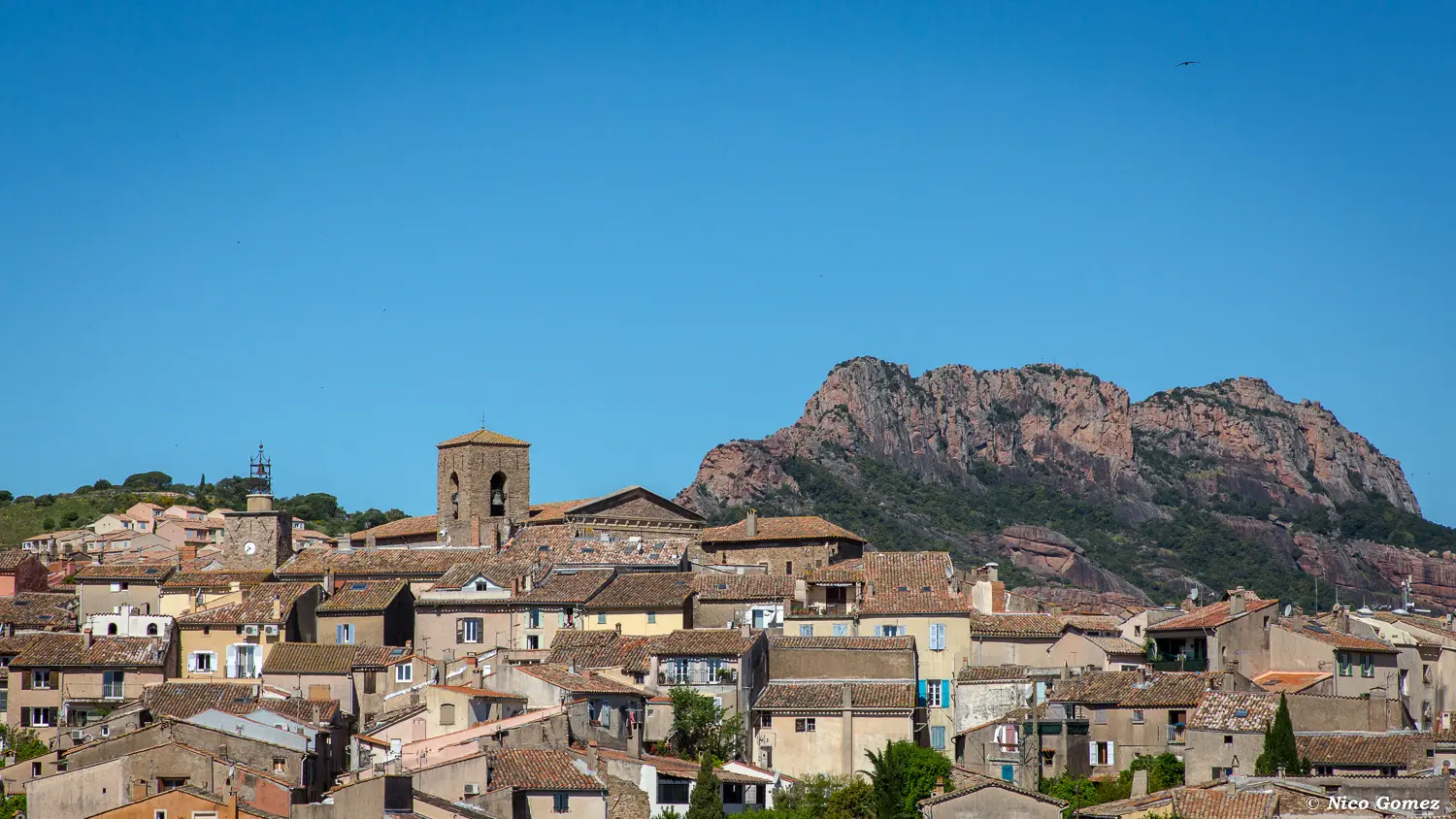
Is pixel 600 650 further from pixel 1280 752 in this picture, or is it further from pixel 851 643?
pixel 1280 752

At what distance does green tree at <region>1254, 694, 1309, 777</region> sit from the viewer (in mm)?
53562

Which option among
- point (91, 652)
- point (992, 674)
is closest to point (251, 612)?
point (91, 652)

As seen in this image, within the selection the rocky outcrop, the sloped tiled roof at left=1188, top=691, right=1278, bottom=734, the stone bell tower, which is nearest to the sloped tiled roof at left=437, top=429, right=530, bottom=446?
the stone bell tower

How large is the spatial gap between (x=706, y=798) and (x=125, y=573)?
33.4 meters

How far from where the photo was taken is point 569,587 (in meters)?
71.4

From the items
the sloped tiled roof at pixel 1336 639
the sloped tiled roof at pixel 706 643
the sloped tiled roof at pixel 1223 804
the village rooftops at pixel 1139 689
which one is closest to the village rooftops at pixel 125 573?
the sloped tiled roof at pixel 706 643

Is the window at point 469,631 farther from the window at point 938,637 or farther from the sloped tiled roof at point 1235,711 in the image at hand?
the sloped tiled roof at point 1235,711

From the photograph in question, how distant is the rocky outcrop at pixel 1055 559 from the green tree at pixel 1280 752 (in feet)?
374

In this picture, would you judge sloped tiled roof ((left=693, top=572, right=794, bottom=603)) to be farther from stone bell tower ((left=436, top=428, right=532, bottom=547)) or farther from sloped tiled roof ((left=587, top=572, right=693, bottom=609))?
stone bell tower ((left=436, top=428, right=532, bottom=547))

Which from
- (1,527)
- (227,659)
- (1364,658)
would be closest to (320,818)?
(227,659)

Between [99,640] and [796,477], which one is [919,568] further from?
[796,477]

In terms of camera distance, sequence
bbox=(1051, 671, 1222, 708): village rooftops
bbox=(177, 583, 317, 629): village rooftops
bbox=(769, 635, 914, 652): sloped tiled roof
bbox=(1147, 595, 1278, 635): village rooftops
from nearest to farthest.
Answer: bbox=(1051, 671, 1222, 708): village rooftops, bbox=(769, 635, 914, 652): sloped tiled roof, bbox=(1147, 595, 1278, 635): village rooftops, bbox=(177, 583, 317, 629): village rooftops

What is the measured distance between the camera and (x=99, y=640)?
68.5 metres

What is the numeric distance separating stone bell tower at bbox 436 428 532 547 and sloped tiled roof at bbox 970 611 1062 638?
2402 cm
